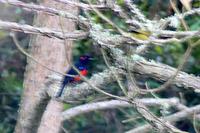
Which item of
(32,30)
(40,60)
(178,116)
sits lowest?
(178,116)

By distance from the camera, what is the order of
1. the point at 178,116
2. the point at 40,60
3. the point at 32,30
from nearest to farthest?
the point at 32,30 → the point at 40,60 → the point at 178,116

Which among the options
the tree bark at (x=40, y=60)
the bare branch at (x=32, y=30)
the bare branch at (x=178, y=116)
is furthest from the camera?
the bare branch at (x=178, y=116)

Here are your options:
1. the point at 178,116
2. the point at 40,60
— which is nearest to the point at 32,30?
the point at 40,60

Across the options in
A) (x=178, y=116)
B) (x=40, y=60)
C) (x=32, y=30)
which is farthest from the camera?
(x=178, y=116)

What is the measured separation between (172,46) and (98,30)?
351 cm

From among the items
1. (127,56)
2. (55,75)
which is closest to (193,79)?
(127,56)

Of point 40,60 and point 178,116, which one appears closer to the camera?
point 40,60

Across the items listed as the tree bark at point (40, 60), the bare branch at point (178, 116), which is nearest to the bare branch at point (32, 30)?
the tree bark at point (40, 60)

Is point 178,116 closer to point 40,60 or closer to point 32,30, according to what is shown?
point 40,60

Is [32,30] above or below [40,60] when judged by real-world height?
above

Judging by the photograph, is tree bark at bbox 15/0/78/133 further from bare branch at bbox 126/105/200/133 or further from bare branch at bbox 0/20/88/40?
bare branch at bbox 0/20/88/40

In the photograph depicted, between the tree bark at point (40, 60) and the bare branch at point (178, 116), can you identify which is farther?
the bare branch at point (178, 116)

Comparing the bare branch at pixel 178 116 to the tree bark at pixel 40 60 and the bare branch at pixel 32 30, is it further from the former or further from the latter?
the bare branch at pixel 32 30

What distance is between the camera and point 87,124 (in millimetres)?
7230
